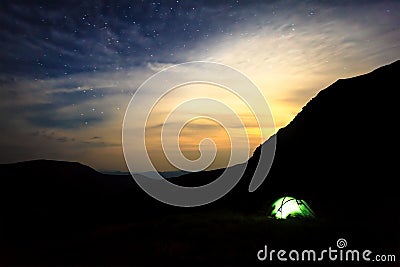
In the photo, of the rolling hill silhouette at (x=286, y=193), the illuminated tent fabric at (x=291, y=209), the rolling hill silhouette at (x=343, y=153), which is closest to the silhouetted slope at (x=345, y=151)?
the rolling hill silhouette at (x=343, y=153)

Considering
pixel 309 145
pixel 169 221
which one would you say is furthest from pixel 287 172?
pixel 169 221

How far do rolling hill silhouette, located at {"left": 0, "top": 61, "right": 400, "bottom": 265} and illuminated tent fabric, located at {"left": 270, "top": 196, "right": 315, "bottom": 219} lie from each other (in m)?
1.25

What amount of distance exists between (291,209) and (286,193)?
1244 cm

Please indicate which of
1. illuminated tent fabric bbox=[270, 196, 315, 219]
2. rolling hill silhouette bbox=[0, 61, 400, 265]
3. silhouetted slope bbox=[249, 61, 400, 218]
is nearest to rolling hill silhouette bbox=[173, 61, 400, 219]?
silhouetted slope bbox=[249, 61, 400, 218]

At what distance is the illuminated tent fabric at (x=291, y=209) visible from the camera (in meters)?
19.0

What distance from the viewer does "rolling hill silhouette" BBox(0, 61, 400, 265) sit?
12703mm

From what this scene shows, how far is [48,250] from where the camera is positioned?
11.8 metres

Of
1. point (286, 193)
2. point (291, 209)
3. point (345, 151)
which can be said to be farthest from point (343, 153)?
point (291, 209)

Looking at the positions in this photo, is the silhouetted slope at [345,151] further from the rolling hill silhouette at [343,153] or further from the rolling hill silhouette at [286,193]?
the rolling hill silhouette at [286,193]

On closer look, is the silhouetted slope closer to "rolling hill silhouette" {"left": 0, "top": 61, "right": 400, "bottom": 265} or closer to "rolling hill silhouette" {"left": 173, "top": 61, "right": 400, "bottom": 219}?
"rolling hill silhouette" {"left": 173, "top": 61, "right": 400, "bottom": 219}

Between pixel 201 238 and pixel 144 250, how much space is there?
2990 millimetres

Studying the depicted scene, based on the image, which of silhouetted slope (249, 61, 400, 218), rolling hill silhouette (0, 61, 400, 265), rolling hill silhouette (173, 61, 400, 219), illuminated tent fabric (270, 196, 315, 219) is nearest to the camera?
rolling hill silhouette (0, 61, 400, 265)

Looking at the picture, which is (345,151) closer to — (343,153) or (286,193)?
(343,153)

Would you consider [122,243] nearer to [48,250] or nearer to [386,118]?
[48,250]
